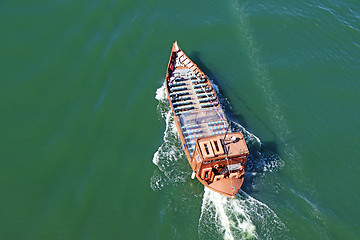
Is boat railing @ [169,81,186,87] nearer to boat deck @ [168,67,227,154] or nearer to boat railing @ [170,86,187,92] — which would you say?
boat deck @ [168,67,227,154]

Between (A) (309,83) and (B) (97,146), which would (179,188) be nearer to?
(B) (97,146)

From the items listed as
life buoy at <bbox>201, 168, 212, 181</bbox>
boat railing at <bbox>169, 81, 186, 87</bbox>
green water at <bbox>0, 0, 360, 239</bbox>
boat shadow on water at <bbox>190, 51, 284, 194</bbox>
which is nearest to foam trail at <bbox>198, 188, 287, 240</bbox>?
green water at <bbox>0, 0, 360, 239</bbox>

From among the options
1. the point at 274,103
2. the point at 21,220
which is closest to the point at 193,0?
the point at 274,103

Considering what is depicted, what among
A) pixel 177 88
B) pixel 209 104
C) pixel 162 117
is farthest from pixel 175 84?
pixel 209 104

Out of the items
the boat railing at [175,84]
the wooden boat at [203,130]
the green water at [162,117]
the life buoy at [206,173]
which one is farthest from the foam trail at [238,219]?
the boat railing at [175,84]

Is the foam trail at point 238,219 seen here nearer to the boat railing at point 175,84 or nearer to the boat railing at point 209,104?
the boat railing at point 209,104

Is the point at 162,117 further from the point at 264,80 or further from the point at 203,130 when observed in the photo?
the point at 264,80
